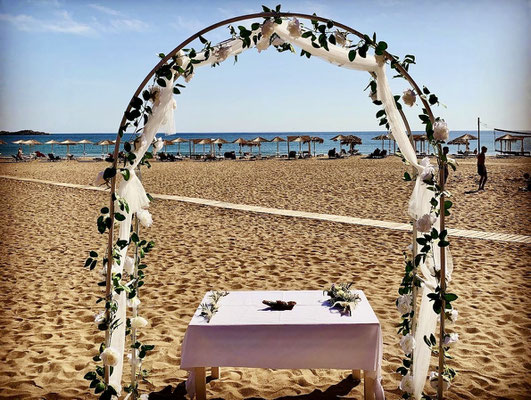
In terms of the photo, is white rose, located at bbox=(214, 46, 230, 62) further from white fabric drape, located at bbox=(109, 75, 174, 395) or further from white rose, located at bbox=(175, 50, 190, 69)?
white fabric drape, located at bbox=(109, 75, 174, 395)

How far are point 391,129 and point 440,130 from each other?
40cm

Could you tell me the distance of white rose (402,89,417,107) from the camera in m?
3.28

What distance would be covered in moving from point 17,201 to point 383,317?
1440cm

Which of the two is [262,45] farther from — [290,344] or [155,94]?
[290,344]

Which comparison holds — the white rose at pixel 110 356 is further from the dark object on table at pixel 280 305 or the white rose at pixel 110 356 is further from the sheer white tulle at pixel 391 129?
the dark object on table at pixel 280 305

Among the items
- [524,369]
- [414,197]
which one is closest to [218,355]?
[414,197]

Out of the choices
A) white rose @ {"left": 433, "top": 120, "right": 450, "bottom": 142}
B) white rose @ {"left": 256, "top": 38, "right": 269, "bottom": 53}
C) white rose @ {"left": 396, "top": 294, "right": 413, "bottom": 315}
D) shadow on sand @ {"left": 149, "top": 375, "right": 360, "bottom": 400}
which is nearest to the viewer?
white rose @ {"left": 433, "top": 120, "right": 450, "bottom": 142}

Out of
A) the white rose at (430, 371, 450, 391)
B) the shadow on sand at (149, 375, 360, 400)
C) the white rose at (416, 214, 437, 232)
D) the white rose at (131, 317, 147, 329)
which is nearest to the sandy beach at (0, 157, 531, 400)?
the shadow on sand at (149, 375, 360, 400)

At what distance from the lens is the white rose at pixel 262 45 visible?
129 inches

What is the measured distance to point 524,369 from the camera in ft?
14.1

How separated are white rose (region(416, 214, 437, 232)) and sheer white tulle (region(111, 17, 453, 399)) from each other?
0.26 m

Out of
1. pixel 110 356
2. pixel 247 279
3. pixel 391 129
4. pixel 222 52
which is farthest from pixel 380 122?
pixel 247 279

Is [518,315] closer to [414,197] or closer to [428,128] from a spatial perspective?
[414,197]

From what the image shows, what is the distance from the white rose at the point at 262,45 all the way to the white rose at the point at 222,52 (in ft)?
0.82
